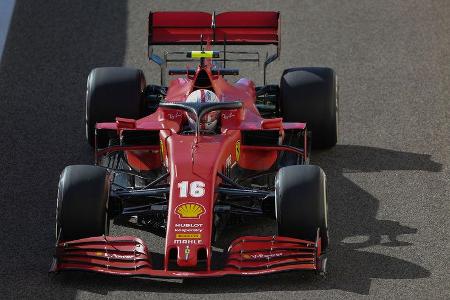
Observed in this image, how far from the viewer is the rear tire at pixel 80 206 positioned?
45.7 feet

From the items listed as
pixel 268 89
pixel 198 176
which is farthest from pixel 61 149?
pixel 198 176

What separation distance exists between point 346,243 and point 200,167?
163 cm

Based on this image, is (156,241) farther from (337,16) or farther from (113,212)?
(337,16)

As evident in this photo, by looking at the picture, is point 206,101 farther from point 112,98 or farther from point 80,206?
point 80,206

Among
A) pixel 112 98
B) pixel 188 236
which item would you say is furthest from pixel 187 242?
pixel 112 98

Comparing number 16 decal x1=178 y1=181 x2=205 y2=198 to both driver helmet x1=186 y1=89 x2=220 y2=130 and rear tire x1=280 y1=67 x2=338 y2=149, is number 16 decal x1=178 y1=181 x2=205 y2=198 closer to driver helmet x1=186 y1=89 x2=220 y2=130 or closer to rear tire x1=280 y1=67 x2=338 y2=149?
driver helmet x1=186 y1=89 x2=220 y2=130

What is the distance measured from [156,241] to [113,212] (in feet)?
2.04

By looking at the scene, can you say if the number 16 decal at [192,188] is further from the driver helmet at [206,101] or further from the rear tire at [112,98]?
the rear tire at [112,98]

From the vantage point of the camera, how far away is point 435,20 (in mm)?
20938

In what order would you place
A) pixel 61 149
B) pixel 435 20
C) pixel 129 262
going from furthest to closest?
pixel 435 20, pixel 61 149, pixel 129 262

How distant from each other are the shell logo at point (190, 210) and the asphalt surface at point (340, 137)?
1.93 feet

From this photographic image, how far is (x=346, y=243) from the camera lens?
48.3 feet

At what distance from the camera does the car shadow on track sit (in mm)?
13680

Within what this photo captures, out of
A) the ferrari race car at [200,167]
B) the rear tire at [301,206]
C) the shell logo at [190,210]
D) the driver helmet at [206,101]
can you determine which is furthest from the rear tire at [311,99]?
the shell logo at [190,210]
